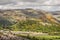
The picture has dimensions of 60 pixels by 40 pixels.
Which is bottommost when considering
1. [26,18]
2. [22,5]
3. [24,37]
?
[24,37]

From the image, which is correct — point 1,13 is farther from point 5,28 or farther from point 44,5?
point 44,5

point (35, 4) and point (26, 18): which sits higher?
point (35, 4)

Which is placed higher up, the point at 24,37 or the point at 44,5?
the point at 44,5

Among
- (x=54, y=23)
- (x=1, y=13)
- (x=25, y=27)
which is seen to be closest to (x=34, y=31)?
(x=25, y=27)

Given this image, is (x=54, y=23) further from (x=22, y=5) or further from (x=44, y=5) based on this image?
(x=22, y=5)

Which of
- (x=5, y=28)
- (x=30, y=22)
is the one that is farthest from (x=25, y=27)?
(x=5, y=28)

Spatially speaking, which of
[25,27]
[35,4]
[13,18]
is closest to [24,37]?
[25,27]

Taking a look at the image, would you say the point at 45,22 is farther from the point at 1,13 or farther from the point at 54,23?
the point at 1,13
